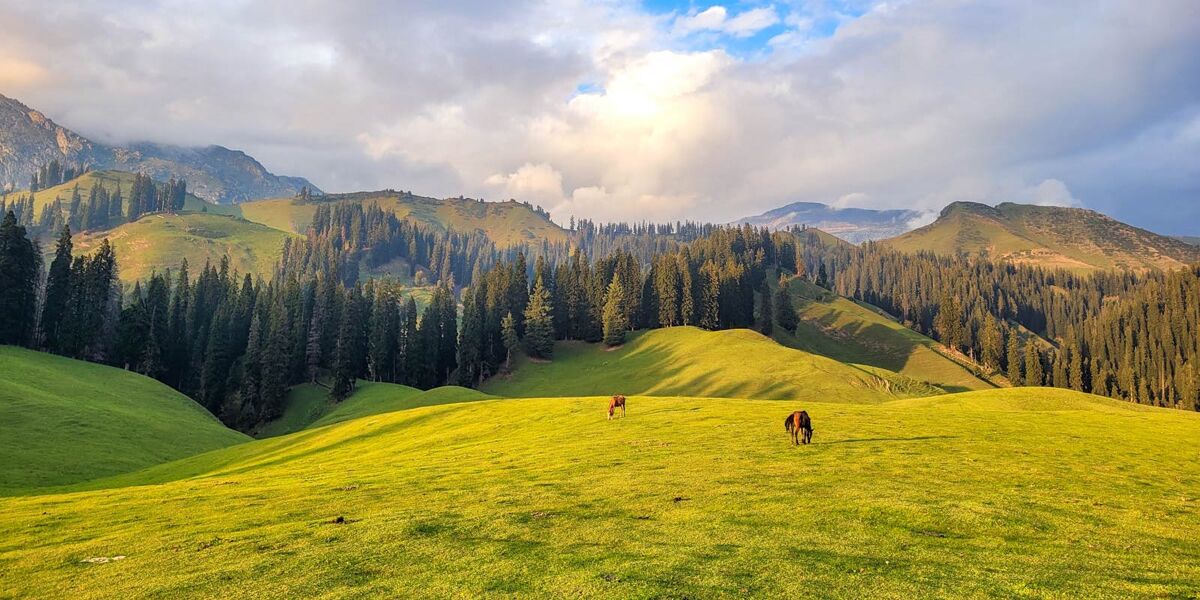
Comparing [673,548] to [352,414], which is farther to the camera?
[352,414]

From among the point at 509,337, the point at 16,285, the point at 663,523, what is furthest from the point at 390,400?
the point at 663,523

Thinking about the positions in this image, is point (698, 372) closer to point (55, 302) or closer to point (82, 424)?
point (82, 424)

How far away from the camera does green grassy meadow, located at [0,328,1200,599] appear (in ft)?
44.4

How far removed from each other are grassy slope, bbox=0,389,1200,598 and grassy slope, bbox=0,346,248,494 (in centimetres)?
1060

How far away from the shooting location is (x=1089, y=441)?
35.9 meters

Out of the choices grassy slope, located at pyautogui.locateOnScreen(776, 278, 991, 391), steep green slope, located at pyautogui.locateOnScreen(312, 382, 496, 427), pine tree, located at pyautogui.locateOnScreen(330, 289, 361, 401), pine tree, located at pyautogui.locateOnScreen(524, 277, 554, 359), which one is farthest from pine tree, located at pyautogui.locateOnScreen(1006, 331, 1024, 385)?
pine tree, located at pyautogui.locateOnScreen(330, 289, 361, 401)

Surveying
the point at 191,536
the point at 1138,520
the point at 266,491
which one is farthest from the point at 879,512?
the point at 266,491

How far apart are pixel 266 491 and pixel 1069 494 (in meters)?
32.9

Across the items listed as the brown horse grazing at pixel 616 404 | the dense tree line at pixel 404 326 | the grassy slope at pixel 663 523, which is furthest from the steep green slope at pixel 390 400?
the grassy slope at pixel 663 523

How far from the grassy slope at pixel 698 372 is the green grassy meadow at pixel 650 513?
4450 cm

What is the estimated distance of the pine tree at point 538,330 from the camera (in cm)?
13675

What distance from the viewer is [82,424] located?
51.7 m

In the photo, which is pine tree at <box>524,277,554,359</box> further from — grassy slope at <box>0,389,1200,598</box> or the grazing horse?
the grazing horse

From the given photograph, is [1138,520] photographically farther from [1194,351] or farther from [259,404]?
[1194,351]
